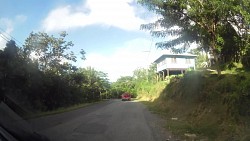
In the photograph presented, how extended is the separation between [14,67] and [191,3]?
11080mm

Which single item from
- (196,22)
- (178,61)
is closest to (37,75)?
(196,22)

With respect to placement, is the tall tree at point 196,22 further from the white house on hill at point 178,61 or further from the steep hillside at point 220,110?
the white house on hill at point 178,61

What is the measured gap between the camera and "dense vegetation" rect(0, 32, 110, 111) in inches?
782

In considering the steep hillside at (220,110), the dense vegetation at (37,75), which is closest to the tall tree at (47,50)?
the dense vegetation at (37,75)

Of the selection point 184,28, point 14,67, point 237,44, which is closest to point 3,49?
point 14,67

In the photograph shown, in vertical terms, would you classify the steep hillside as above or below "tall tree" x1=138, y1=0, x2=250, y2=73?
below

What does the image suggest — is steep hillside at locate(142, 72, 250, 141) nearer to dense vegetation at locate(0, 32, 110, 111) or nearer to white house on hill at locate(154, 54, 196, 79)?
dense vegetation at locate(0, 32, 110, 111)

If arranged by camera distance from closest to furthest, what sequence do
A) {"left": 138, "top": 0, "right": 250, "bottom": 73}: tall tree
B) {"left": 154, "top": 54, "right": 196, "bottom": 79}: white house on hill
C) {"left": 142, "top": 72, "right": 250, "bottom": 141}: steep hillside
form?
{"left": 142, "top": 72, "right": 250, "bottom": 141}: steep hillside, {"left": 138, "top": 0, "right": 250, "bottom": 73}: tall tree, {"left": 154, "top": 54, "right": 196, "bottom": 79}: white house on hill

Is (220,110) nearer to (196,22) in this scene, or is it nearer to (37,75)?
(196,22)

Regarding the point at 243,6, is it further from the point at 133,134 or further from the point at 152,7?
the point at 133,134

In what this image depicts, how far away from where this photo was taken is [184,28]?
18359mm

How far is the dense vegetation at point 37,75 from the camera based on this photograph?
19.9 m

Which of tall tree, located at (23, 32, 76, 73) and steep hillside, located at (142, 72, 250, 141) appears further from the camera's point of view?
tall tree, located at (23, 32, 76, 73)

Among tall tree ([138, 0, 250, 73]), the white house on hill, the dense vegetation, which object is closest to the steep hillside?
tall tree ([138, 0, 250, 73])
